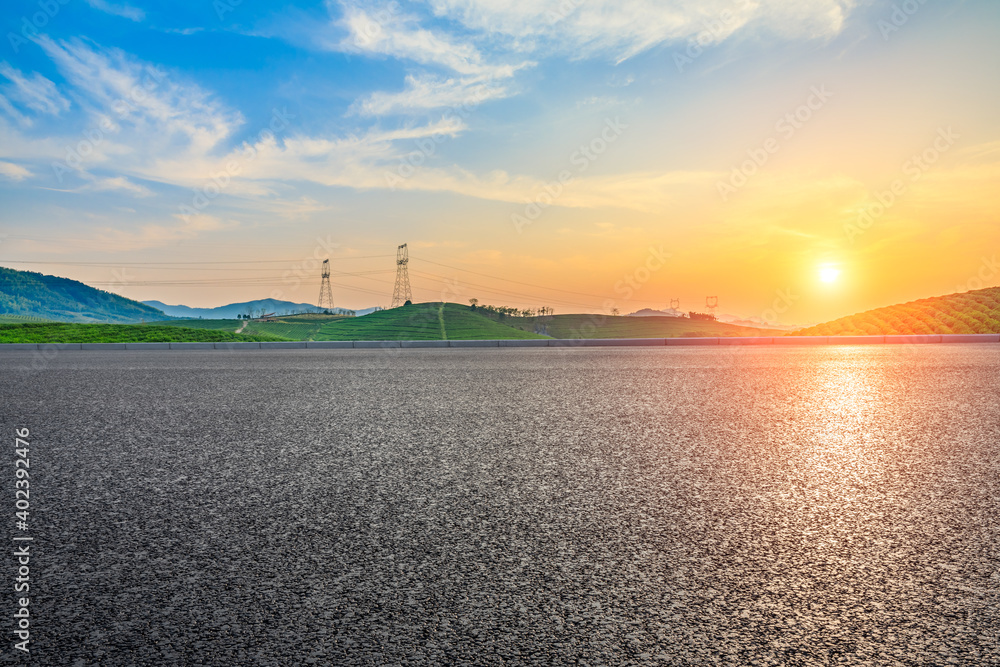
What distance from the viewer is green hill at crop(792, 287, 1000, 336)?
1020 inches

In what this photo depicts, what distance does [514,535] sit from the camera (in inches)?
139

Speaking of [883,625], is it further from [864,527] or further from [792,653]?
[864,527]

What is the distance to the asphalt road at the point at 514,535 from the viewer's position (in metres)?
2.44

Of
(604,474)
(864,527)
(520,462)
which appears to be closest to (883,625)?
(864,527)

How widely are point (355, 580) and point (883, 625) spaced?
2115 millimetres

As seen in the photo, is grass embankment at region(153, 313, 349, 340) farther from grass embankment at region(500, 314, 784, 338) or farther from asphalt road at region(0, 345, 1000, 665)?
asphalt road at region(0, 345, 1000, 665)

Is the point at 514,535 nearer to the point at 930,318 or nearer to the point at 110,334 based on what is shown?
the point at 930,318

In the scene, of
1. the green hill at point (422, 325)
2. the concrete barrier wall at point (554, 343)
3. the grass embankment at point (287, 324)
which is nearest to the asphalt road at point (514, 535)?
the concrete barrier wall at point (554, 343)

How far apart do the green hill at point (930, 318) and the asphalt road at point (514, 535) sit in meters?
20.7

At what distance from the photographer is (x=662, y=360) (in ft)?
52.9

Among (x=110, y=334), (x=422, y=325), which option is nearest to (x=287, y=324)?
(x=422, y=325)

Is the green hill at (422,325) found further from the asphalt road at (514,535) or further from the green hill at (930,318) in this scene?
the asphalt road at (514,535)

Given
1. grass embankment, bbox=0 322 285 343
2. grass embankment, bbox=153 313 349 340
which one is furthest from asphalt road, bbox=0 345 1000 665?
grass embankment, bbox=153 313 349 340

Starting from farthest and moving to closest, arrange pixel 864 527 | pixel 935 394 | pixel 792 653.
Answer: pixel 935 394 → pixel 864 527 → pixel 792 653
